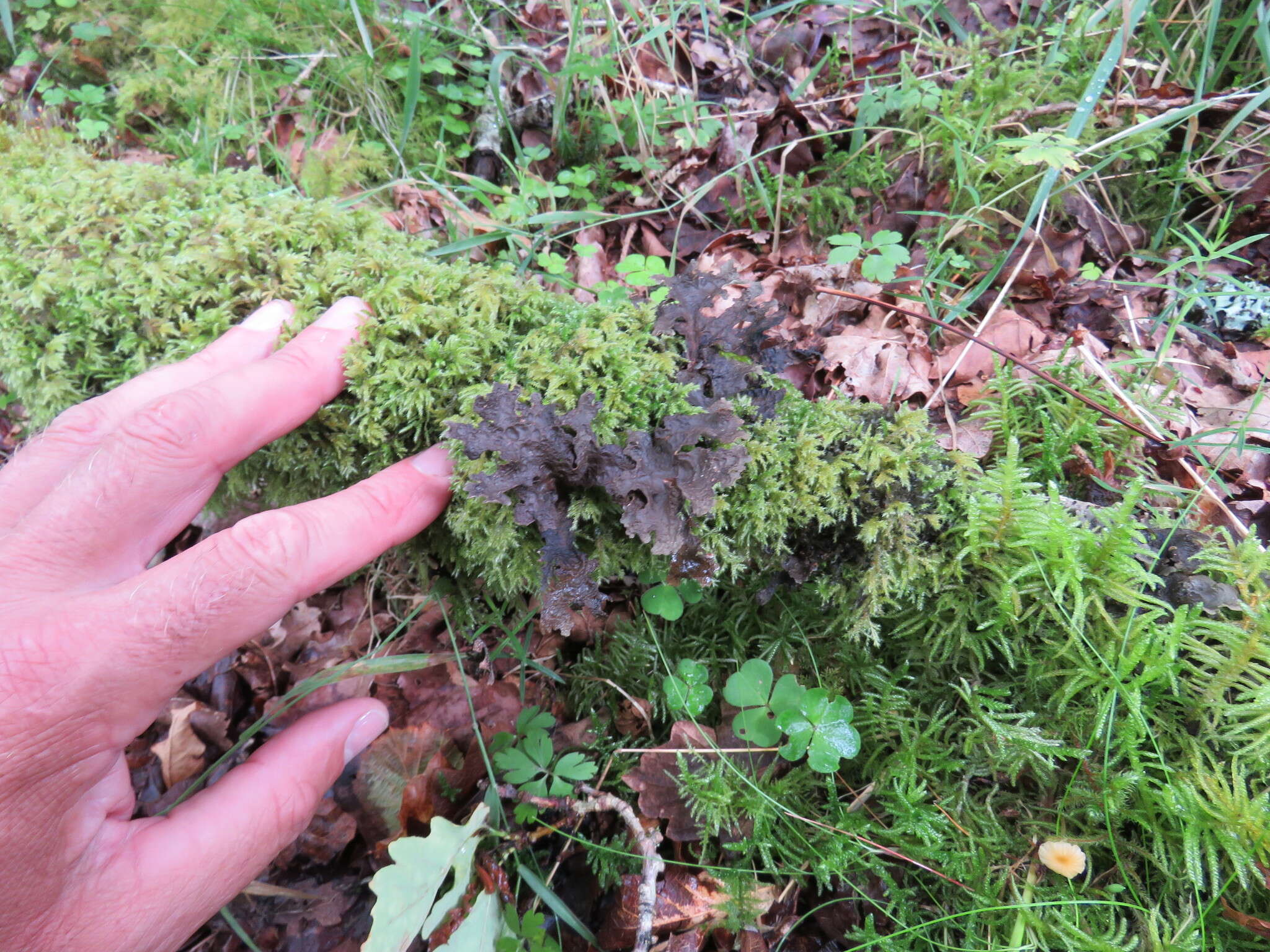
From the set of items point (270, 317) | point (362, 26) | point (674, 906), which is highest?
point (362, 26)

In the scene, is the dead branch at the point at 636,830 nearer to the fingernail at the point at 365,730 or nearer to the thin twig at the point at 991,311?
the fingernail at the point at 365,730

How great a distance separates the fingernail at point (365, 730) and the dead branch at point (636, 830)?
47cm

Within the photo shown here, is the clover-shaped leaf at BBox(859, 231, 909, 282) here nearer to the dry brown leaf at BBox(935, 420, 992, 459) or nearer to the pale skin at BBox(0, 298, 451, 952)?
the dry brown leaf at BBox(935, 420, 992, 459)

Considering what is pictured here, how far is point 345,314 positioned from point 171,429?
24.6 inches

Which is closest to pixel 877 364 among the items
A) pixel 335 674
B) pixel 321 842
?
pixel 335 674

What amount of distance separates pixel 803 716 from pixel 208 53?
18.4 ft

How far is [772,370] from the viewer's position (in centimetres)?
213

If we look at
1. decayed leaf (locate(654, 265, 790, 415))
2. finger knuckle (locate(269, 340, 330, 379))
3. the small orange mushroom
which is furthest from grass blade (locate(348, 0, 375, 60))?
the small orange mushroom

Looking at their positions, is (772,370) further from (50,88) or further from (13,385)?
Answer: (50,88)

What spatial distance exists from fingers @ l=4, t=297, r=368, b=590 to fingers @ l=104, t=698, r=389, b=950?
727 millimetres

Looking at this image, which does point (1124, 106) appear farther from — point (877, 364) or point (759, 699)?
point (759, 699)

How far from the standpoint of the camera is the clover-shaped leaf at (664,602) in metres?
2.25

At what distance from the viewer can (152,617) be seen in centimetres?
180

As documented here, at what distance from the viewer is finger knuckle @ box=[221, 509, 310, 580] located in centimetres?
189
